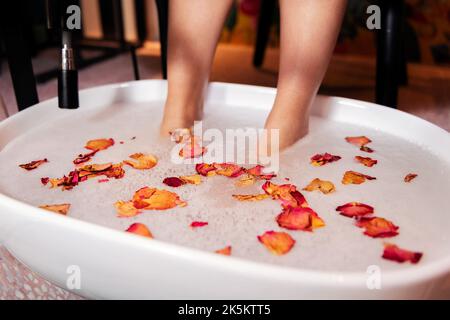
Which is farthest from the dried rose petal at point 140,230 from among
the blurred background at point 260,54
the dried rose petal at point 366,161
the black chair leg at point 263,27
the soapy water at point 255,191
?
the black chair leg at point 263,27

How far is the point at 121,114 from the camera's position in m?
0.95

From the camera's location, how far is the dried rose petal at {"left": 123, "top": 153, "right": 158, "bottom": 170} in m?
0.72

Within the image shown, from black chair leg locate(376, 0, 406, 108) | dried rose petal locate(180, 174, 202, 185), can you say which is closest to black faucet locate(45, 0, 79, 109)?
dried rose petal locate(180, 174, 202, 185)

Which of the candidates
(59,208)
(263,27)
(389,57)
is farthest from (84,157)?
(263,27)

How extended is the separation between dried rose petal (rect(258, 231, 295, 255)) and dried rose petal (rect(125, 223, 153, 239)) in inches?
5.1

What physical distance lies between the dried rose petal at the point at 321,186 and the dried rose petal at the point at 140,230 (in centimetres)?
23

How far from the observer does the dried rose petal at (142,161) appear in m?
0.72

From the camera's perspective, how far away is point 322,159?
0.74 metres

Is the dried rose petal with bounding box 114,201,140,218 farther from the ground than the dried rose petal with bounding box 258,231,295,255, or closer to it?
farther from the ground

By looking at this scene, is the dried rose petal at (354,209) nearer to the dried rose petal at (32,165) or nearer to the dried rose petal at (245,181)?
the dried rose petal at (245,181)

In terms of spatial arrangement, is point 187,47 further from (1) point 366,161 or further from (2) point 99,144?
(1) point 366,161

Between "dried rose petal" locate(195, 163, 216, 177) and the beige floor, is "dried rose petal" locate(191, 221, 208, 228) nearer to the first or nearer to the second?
"dried rose petal" locate(195, 163, 216, 177)

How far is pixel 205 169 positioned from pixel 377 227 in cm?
27
